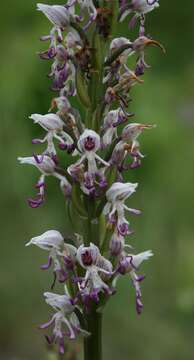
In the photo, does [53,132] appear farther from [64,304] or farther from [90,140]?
[64,304]

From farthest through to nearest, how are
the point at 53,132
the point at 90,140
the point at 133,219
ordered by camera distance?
the point at 133,219 < the point at 53,132 < the point at 90,140

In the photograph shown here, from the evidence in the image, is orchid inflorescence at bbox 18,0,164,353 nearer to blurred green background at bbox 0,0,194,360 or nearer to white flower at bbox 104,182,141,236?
white flower at bbox 104,182,141,236

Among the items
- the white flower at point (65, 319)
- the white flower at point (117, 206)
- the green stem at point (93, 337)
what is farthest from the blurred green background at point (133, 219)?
the white flower at point (117, 206)

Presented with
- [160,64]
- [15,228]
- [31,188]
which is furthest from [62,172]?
[160,64]

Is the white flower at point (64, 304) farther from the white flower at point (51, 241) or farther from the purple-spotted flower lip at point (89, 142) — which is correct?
the purple-spotted flower lip at point (89, 142)

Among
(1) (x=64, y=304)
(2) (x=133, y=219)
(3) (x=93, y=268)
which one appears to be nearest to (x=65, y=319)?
(1) (x=64, y=304)
